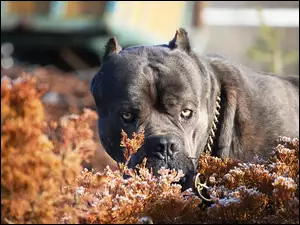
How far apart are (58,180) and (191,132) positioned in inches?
90.5

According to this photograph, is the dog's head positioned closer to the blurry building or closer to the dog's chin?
the dog's chin

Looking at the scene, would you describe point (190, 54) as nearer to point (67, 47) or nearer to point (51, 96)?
point (51, 96)

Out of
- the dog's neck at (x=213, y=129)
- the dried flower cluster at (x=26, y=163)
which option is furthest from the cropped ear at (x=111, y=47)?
the dried flower cluster at (x=26, y=163)

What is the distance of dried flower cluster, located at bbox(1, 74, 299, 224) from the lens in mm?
2670

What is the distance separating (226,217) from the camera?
3033 mm

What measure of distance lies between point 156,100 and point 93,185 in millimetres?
1874

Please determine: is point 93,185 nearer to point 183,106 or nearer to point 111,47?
point 183,106

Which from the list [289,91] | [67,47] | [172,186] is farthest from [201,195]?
[67,47]

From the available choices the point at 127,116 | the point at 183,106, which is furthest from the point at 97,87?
the point at 183,106

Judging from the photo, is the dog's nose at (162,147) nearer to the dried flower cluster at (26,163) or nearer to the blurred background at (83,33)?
the dried flower cluster at (26,163)

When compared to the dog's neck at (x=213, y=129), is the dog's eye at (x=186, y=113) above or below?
above

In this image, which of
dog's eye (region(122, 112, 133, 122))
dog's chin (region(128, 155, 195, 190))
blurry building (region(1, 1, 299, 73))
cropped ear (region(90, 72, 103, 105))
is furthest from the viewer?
blurry building (region(1, 1, 299, 73))

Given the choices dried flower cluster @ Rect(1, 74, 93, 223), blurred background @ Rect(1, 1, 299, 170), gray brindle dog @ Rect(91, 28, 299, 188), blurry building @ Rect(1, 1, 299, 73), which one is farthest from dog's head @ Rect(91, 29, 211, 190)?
blurry building @ Rect(1, 1, 299, 73)

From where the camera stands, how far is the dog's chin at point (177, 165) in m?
4.39
